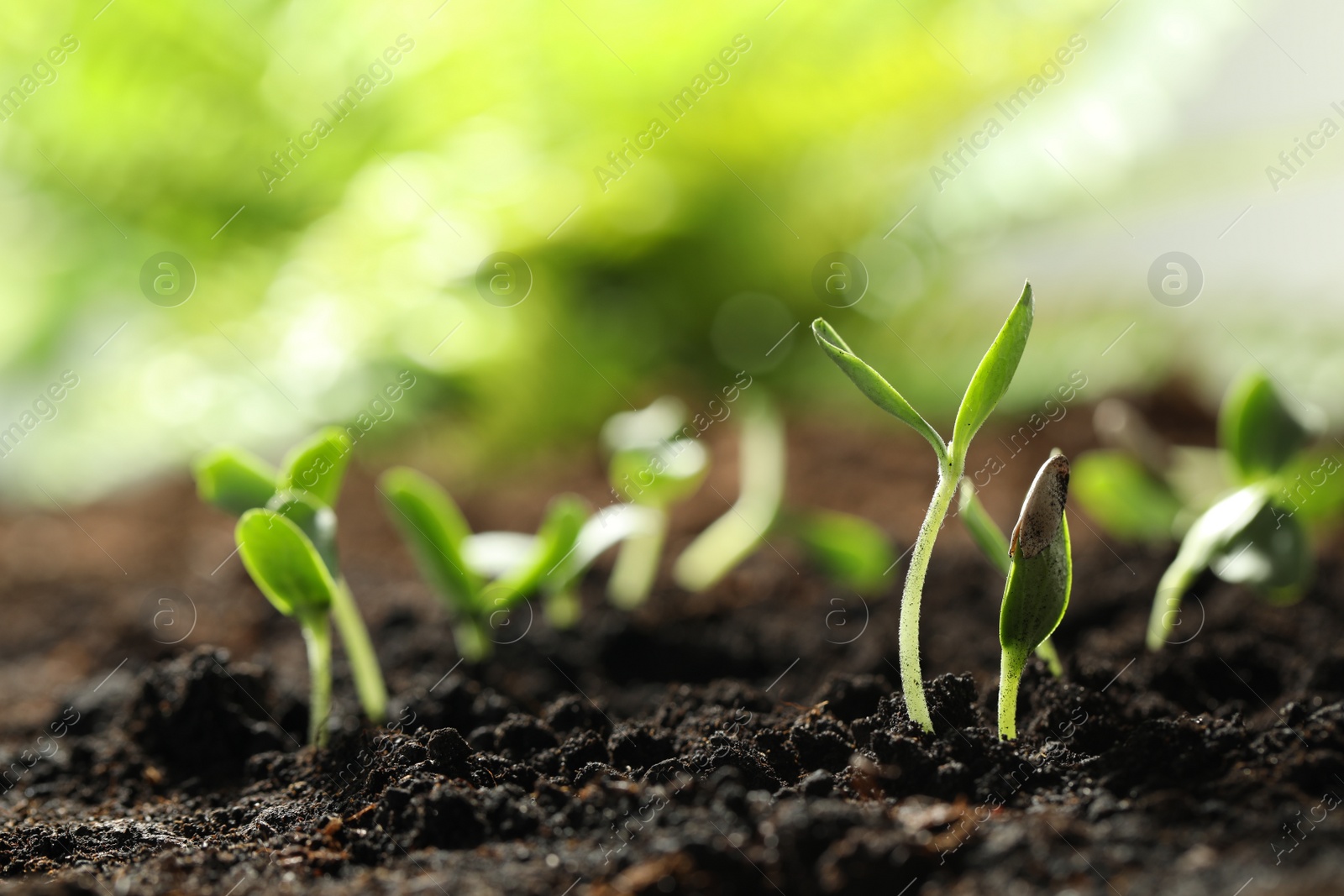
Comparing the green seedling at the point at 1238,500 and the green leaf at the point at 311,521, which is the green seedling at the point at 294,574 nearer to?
the green leaf at the point at 311,521

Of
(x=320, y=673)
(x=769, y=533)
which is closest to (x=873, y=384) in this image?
(x=320, y=673)

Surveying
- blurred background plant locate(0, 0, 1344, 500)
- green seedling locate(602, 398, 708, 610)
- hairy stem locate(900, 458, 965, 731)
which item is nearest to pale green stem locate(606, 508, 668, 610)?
green seedling locate(602, 398, 708, 610)

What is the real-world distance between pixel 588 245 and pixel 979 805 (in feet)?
6.83

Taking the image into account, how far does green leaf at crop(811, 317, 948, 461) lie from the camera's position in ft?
2.16

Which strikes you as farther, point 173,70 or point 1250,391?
point 173,70

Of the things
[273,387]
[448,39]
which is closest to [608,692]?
[273,387]

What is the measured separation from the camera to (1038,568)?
2.30ft

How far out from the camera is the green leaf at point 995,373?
2.16 ft

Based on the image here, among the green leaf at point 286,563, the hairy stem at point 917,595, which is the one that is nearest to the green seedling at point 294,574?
the green leaf at point 286,563

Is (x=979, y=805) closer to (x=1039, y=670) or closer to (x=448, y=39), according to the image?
(x=1039, y=670)

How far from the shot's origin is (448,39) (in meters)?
2.50

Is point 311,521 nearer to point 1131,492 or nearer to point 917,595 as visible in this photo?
point 917,595

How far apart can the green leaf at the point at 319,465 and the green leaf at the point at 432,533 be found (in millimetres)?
94

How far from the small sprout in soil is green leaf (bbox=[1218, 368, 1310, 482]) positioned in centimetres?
56
